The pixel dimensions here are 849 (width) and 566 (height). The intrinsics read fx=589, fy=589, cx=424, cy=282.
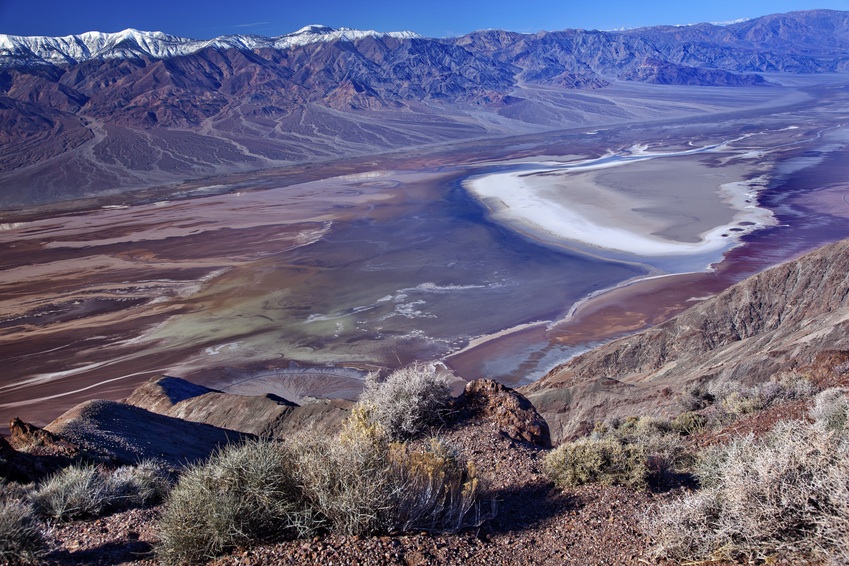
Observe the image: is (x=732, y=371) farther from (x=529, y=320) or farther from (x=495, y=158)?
(x=495, y=158)

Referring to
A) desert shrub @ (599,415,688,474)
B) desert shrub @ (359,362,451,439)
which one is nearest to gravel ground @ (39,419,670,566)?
desert shrub @ (599,415,688,474)

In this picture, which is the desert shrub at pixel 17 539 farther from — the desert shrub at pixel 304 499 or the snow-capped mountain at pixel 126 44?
the snow-capped mountain at pixel 126 44

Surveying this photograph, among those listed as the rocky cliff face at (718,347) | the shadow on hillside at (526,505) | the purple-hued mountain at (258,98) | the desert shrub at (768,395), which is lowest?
the rocky cliff face at (718,347)

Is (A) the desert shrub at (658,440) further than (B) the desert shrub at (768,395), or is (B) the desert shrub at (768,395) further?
(B) the desert shrub at (768,395)

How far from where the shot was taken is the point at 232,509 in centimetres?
443

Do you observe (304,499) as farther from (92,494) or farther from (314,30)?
(314,30)

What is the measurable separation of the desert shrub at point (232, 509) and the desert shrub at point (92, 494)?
5.90 ft

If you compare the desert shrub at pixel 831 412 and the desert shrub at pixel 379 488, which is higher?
the desert shrub at pixel 379 488

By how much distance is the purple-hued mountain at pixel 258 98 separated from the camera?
79125mm

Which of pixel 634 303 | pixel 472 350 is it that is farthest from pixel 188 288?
pixel 634 303

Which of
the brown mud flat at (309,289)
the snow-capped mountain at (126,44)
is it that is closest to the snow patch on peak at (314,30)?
the snow-capped mountain at (126,44)

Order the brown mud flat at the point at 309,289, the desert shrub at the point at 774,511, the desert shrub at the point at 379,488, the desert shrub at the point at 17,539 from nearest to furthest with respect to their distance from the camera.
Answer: the desert shrub at the point at 774,511
the desert shrub at the point at 17,539
the desert shrub at the point at 379,488
the brown mud flat at the point at 309,289

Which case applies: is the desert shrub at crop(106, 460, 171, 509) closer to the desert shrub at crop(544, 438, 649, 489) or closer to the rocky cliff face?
the desert shrub at crop(544, 438, 649, 489)

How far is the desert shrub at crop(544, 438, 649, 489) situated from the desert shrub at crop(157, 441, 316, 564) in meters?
2.81
